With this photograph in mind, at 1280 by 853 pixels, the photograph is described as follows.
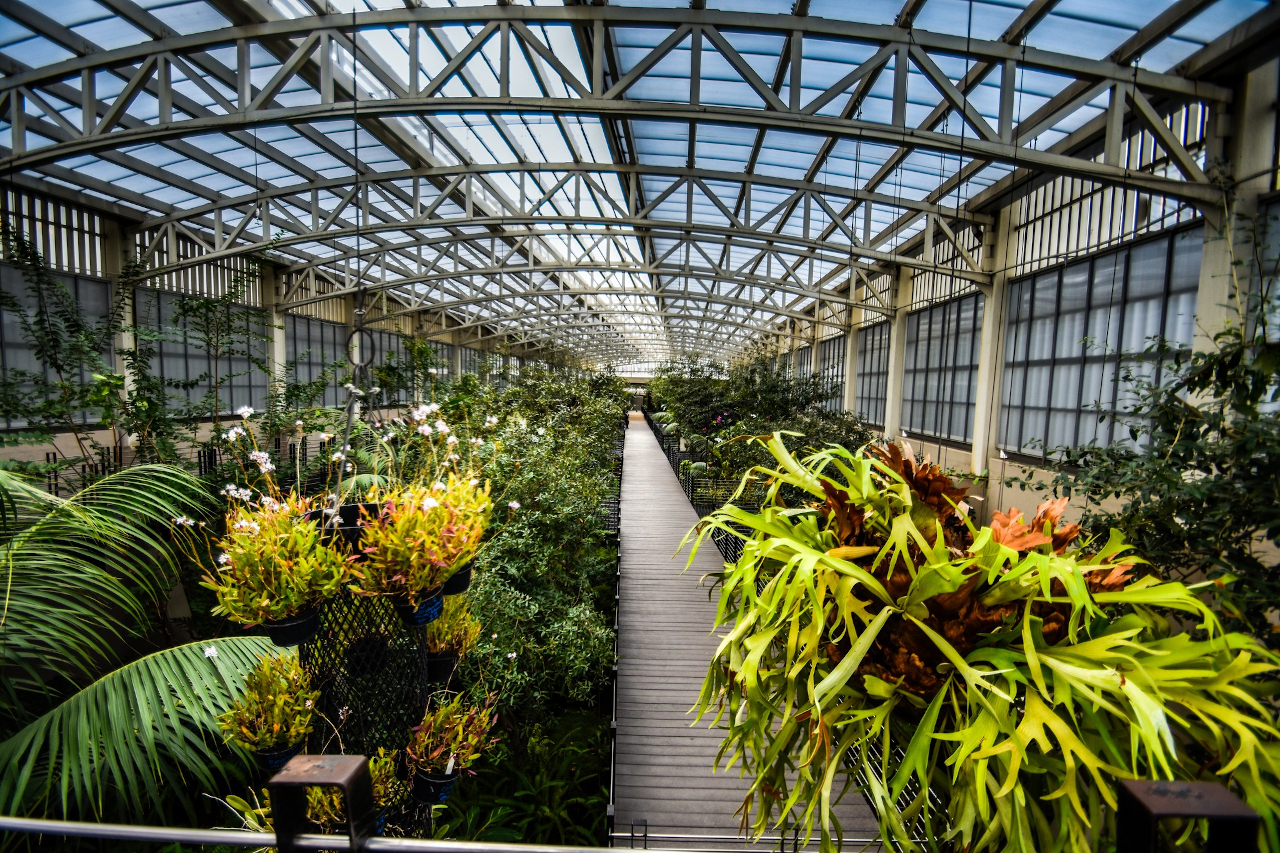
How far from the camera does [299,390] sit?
8.09 m

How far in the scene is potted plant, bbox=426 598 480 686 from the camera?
2.42 metres

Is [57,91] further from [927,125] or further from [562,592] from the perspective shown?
[927,125]

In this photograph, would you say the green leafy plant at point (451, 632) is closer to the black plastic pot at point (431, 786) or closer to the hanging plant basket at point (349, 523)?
the black plastic pot at point (431, 786)

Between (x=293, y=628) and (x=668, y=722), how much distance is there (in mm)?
3535

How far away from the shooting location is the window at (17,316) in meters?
7.83

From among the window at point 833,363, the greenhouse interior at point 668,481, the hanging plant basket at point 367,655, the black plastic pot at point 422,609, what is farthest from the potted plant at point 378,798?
the window at point 833,363

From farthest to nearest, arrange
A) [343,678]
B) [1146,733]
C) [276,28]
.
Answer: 1. [276,28]
2. [343,678]
3. [1146,733]

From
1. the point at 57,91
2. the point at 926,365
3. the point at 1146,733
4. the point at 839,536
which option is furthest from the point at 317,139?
the point at 926,365

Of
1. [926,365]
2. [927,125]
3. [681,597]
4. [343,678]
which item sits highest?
[927,125]

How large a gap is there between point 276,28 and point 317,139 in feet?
9.11

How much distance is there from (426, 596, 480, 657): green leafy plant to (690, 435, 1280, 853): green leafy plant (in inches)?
55.6

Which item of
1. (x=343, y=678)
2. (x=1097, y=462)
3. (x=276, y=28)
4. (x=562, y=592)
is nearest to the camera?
(x=343, y=678)

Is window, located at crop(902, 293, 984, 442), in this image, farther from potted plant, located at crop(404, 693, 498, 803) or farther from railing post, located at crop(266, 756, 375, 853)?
railing post, located at crop(266, 756, 375, 853)

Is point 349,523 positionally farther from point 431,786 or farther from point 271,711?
point 431,786
